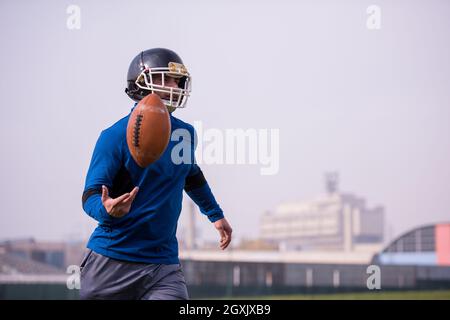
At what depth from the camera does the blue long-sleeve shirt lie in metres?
5.62

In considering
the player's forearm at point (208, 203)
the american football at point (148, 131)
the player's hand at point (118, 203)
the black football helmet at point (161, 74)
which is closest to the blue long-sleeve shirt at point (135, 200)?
the american football at point (148, 131)

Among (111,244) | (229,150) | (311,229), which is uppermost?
(229,150)

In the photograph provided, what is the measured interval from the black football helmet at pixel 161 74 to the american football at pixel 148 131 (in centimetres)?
44

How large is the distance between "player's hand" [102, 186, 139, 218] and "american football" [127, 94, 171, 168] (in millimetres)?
367

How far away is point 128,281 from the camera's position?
18.7ft

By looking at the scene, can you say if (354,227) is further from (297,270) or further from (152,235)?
(152,235)

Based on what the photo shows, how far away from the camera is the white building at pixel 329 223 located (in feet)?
391

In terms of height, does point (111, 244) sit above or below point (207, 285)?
above

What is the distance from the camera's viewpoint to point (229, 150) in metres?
9.78

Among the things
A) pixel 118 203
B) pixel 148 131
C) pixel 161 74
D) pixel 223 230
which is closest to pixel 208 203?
pixel 223 230

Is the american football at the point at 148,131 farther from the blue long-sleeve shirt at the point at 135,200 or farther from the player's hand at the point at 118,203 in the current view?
the player's hand at the point at 118,203
